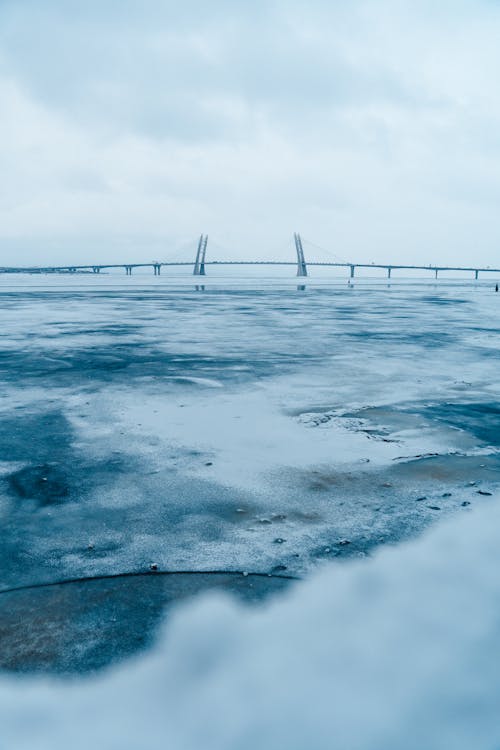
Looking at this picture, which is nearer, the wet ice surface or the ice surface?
the ice surface

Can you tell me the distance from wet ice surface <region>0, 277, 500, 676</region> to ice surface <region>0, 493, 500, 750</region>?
0.44m

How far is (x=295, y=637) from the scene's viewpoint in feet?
8.86

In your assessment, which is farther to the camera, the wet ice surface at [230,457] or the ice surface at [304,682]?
the wet ice surface at [230,457]

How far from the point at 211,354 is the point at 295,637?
28.8 ft

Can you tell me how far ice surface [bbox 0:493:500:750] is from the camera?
2.19 meters

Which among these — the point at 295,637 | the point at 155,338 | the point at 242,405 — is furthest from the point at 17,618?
the point at 155,338

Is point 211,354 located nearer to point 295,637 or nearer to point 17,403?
point 17,403

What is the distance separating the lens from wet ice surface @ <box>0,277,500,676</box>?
348cm

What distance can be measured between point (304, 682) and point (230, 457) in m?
2.79

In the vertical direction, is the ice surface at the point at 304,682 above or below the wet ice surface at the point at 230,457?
below

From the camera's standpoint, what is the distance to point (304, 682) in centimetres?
242

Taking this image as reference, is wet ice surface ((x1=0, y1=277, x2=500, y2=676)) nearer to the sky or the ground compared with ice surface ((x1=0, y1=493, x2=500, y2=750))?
nearer to the sky

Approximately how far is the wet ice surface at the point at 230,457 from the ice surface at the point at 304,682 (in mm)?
439

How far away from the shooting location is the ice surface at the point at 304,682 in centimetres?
219
